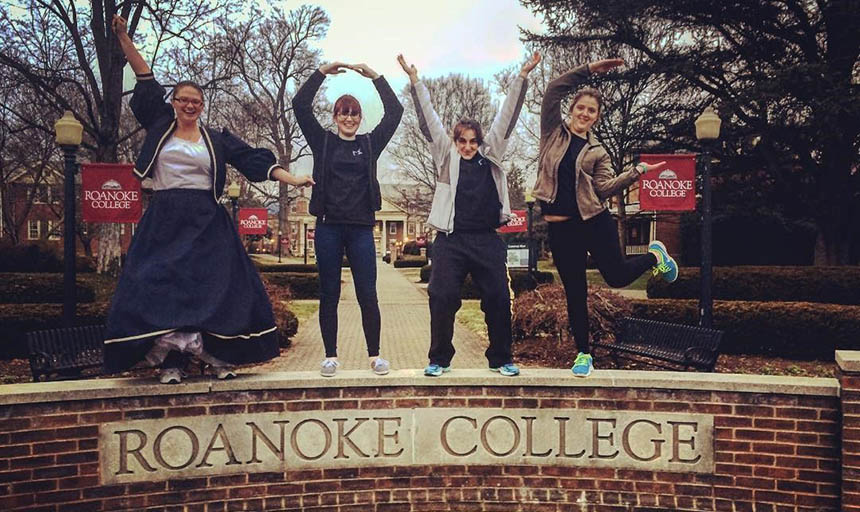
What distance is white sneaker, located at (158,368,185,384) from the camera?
380cm

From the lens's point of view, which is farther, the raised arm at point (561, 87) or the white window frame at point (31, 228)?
the white window frame at point (31, 228)

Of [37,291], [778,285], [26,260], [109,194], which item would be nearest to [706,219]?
[778,285]

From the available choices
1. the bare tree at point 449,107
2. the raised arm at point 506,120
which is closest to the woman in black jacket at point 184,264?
the raised arm at point 506,120

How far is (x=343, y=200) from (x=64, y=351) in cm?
464

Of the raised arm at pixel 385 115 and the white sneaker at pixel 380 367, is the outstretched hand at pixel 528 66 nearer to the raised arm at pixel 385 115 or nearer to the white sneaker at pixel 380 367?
the raised arm at pixel 385 115

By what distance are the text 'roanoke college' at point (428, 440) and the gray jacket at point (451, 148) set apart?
4.72ft

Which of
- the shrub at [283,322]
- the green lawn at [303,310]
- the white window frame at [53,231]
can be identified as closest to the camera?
the shrub at [283,322]

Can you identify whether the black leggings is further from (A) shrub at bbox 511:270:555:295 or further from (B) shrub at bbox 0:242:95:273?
(B) shrub at bbox 0:242:95:273

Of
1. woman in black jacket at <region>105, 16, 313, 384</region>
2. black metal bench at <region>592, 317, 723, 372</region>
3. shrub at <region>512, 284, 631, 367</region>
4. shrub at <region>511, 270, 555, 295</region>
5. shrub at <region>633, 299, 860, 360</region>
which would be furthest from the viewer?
shrub at <region>511, 270, 555, 295</region>

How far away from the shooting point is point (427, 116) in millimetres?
4367

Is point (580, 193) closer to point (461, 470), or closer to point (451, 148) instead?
point (451, 148)

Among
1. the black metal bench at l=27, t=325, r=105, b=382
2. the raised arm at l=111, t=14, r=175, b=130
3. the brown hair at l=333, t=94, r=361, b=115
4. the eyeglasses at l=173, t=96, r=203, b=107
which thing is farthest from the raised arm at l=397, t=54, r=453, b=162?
the black metal bench at l=27, t=325, r=105, b=382

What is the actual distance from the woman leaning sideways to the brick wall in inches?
31.5

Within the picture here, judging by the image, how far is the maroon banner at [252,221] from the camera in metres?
25.3
